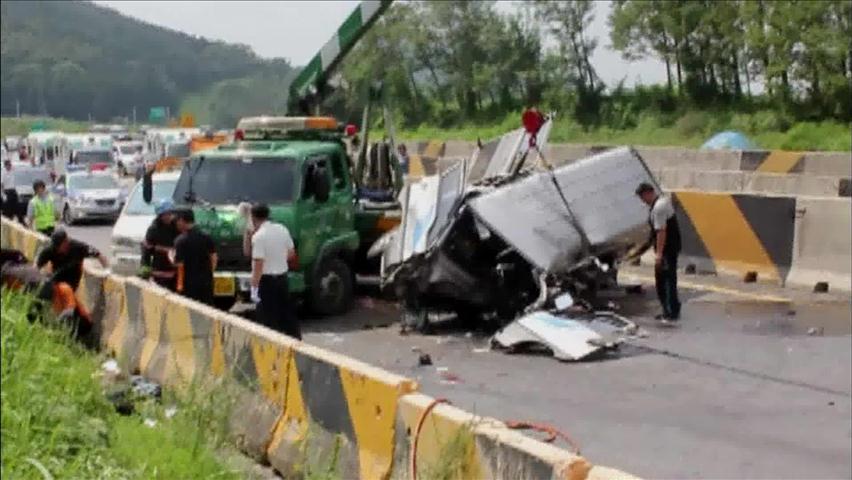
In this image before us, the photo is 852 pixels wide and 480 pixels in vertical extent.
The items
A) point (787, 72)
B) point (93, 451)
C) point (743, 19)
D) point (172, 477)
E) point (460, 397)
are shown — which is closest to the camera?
point (93, 451)

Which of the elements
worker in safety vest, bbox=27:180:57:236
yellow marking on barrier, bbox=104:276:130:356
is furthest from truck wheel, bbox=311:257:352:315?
worker in safety vest, bbox=27:180:57:236

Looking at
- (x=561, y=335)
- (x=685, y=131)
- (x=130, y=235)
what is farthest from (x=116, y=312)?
(x=685, y=131)

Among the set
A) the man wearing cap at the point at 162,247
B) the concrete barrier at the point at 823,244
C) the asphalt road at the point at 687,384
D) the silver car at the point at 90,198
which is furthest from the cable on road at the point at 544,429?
the silver car at the point at 90,198

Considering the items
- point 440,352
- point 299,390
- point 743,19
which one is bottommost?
point 440,352

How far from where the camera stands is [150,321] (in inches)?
457

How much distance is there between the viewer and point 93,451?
21.1 feet

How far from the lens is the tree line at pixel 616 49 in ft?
132

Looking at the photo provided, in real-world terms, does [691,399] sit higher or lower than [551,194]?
lower

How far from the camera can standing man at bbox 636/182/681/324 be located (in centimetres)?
1463

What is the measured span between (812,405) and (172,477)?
18.2 ft

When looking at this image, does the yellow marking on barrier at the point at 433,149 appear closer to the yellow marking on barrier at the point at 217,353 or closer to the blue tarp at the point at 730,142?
the blue tarp at the point at 730,142

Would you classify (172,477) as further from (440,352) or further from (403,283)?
(403,283)

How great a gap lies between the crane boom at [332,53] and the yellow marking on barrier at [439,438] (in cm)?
1493

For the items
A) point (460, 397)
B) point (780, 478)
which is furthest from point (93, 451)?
point (460, 397)
